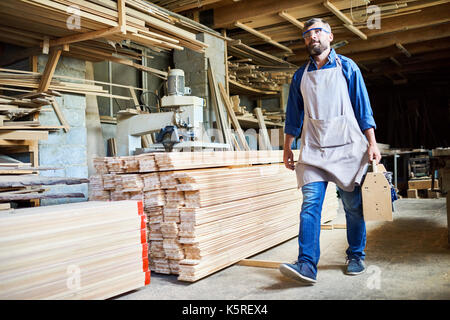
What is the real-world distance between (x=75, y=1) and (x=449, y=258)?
356 centimetres

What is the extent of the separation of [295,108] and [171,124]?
3.79 feet

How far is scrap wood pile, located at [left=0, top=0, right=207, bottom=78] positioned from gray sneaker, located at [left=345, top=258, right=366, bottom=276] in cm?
269

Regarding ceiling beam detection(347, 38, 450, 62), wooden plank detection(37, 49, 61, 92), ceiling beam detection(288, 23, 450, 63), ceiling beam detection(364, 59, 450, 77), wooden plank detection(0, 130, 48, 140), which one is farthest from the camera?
ceiling beam detection(364, 59, 450, 77)

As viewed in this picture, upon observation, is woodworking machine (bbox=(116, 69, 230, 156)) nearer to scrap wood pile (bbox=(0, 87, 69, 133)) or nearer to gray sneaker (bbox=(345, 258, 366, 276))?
scrap wood pile (bbox=(0, 87, 69, 133))

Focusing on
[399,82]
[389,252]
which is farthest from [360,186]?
[399,82]

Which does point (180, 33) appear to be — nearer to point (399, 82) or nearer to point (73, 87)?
point (73, 87)

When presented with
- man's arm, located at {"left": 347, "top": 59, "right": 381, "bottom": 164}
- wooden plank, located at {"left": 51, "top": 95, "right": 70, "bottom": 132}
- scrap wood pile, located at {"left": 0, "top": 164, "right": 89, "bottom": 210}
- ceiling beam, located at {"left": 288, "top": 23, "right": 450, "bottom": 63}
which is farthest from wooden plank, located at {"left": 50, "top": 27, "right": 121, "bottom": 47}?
ceiling beam, located at {"left": 288, "top": 23, "right": 450, "bottom": 63}

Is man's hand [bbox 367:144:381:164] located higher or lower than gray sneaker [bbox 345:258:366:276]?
higher

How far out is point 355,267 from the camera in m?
2.95

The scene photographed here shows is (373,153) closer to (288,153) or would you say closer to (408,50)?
(288,153)

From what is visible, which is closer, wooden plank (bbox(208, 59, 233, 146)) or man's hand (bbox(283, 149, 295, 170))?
man's hand (bbox(283, 149, 295, 170))

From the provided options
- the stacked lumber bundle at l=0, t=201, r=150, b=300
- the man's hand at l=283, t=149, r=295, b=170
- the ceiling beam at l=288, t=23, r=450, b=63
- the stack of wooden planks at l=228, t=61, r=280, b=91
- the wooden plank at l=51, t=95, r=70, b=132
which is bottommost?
the stacked lumber bundle at l=0, t=201, r=150, b=300

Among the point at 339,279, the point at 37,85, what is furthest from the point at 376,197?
the point at 37,85

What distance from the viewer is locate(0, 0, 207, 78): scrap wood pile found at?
11.0ft
